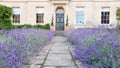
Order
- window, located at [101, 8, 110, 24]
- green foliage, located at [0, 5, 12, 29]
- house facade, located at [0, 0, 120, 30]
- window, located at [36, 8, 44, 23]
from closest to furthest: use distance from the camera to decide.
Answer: green foliage, located at [0, 5, 12, 29] → house facade, located at [0, 0, 120, 30] → window, located at [101, 8, 110, 24] → window, located at [36, 8, 44, 23]

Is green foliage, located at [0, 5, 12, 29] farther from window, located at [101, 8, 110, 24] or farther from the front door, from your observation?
window, located at [101, 8, 110, 24]

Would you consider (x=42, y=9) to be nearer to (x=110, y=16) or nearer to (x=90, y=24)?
(x=90, y=24)

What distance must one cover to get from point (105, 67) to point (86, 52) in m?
1.71

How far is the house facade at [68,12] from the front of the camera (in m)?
31.4

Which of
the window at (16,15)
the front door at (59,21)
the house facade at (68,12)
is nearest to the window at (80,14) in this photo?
the house facade at (68,12)

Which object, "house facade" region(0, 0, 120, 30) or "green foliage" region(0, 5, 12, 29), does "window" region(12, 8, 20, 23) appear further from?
"green foliage" region(0, 5, 12, 29)

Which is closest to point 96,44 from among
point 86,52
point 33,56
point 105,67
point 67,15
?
point 86,52

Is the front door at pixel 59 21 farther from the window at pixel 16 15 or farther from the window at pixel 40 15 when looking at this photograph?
the window at pixel 16 15

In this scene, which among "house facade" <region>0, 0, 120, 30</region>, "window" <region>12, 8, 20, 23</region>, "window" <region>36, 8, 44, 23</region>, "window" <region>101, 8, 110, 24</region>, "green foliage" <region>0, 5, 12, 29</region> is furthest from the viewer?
"window" <region>12, 8, 20, 23</region>

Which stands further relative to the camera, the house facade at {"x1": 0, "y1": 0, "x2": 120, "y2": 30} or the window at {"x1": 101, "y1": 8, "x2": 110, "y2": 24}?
the window at {"x1": 101, "y1": 8, "x2": 110, "y2": 24}

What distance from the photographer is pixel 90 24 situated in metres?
31.4

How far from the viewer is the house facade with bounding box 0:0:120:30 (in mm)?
31359

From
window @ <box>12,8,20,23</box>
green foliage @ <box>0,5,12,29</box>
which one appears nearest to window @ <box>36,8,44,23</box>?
window @ <box>12,8,20,23</box>

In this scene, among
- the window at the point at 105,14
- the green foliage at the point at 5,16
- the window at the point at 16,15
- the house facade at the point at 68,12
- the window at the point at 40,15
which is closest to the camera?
the green foliage at the point at 5,16
